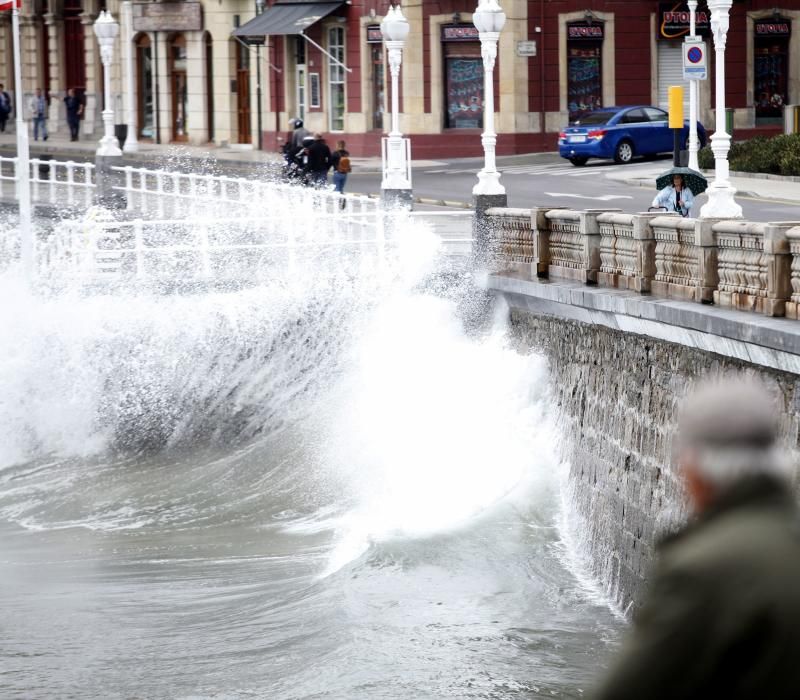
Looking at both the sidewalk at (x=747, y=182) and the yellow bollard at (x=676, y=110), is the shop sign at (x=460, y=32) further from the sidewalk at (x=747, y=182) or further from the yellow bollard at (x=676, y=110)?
the yellow bollard at (x=676, y=110)

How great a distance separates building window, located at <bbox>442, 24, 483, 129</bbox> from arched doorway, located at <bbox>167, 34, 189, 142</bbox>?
37.0 ft

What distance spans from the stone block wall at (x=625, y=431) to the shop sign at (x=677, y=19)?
25261mm

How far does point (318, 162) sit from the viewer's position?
27.3 metres

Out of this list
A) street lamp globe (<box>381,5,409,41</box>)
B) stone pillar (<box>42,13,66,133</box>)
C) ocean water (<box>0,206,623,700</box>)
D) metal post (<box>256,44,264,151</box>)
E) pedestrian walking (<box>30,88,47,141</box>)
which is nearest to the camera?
ocean water (<box>0,206,623,700</box>)

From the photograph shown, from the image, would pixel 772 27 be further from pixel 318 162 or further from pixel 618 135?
pixel 318 162

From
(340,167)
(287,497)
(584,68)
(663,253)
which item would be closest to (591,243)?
(663,253)

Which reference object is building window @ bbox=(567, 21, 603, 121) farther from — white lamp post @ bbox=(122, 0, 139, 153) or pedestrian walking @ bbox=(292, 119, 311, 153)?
pedestrian walking @ bbox=(292, 119, 311, 153)

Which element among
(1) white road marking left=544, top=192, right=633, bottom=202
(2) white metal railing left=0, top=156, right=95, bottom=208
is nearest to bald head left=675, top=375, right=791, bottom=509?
(2) white metal railing left=0, top=156, right=95, bottom=208

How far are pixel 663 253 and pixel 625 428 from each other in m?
1.54

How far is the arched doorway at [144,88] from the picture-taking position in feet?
164

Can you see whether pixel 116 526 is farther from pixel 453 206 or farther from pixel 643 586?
pixel 453 206

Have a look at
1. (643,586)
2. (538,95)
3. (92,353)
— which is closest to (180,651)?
(643,586)

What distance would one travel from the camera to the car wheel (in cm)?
3669

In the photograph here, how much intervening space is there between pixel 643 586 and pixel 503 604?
3.41ft
